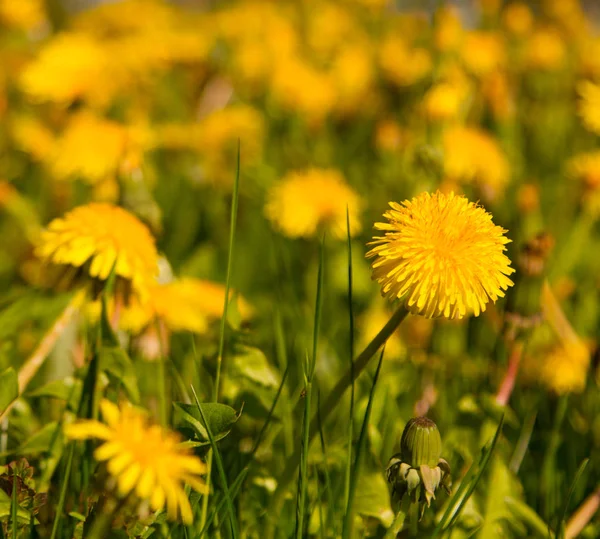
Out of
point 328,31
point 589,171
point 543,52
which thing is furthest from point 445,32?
point 328,31

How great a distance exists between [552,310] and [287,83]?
126cm

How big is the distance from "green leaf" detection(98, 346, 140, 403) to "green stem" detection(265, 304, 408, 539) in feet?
0.78

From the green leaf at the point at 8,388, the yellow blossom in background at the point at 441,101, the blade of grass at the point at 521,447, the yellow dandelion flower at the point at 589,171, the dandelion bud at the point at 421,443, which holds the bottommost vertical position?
the blade of grass at the point at 521,447

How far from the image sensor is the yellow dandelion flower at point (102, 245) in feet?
3.10

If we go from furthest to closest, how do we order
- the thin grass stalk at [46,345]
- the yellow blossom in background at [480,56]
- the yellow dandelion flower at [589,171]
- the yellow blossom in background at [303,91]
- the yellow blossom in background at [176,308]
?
1. the yellow blossom in background at [303,91]
2. the yellow blossom in background at [480,56]
3. the yellow dandelion flower at [589,171]
4. the yellow blossom in background at [176,308]
5. the thin grass stalk at [46,345]

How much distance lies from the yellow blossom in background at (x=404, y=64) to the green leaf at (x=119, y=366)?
0.99 metres

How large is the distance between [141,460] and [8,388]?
0.28 m

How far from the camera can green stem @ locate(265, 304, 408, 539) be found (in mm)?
773

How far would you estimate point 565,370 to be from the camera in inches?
48.6

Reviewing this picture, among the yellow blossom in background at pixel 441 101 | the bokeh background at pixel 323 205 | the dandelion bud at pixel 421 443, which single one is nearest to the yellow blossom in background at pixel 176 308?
the bokeh background at pixel 323 205

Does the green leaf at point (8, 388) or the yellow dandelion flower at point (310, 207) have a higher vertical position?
the yellow dandelion flower at point (310, 207)

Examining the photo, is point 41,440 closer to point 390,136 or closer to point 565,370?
point 565,370

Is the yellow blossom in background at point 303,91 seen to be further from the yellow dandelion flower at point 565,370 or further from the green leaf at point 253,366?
the green leaf at point 253,366

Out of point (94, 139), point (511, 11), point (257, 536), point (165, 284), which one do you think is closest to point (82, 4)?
point (511, 11)
